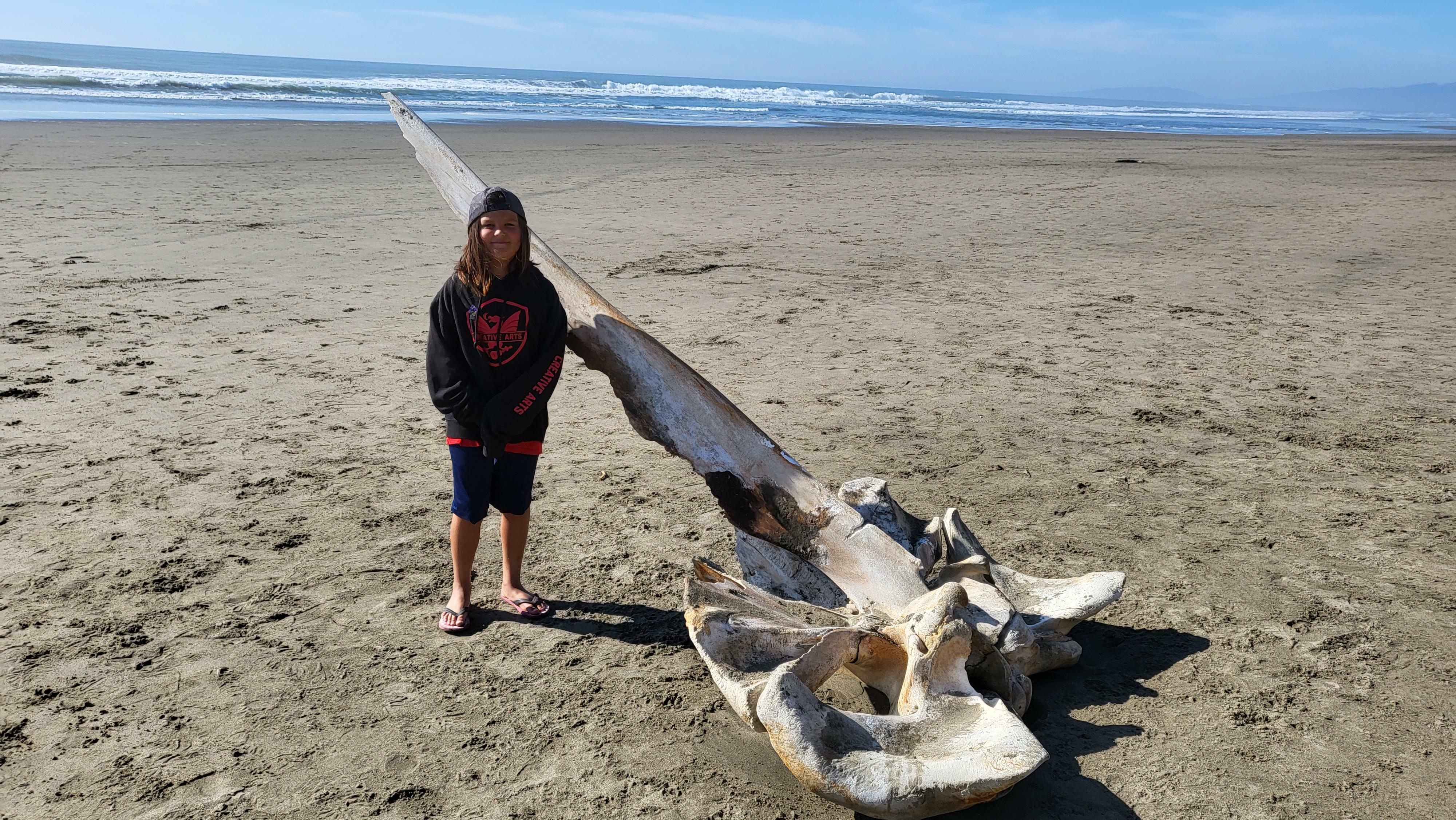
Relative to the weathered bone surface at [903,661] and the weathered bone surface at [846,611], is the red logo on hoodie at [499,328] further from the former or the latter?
the weathered bone surface at [903,661]

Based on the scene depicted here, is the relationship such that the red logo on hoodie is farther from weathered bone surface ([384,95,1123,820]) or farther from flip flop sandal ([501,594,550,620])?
flip flop sandal ([501,594,550,620])

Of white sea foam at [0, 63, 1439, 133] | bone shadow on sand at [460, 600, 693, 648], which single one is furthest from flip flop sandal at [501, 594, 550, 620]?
white sea foam at [0, 63, 1439, 133]

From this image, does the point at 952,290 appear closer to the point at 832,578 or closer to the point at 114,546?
the point at 832,578

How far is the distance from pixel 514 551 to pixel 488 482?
303 mm

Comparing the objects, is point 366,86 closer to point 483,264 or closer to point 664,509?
point 664,509

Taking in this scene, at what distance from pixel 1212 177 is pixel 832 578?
1602 cm

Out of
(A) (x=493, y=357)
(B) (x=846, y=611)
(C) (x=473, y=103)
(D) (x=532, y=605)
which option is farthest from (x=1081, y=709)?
(C) (x=473, y=103)

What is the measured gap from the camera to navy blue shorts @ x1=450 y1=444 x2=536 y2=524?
3.09m

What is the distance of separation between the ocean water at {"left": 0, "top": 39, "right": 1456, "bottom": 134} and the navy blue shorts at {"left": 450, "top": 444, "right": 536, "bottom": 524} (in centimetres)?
2175

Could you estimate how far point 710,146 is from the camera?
69.5ft

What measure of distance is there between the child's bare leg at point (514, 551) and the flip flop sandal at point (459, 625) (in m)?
0.20

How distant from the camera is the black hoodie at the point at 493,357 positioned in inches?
117

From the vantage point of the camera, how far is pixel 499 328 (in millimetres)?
2984

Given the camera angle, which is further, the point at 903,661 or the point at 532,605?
the point at 532,605
